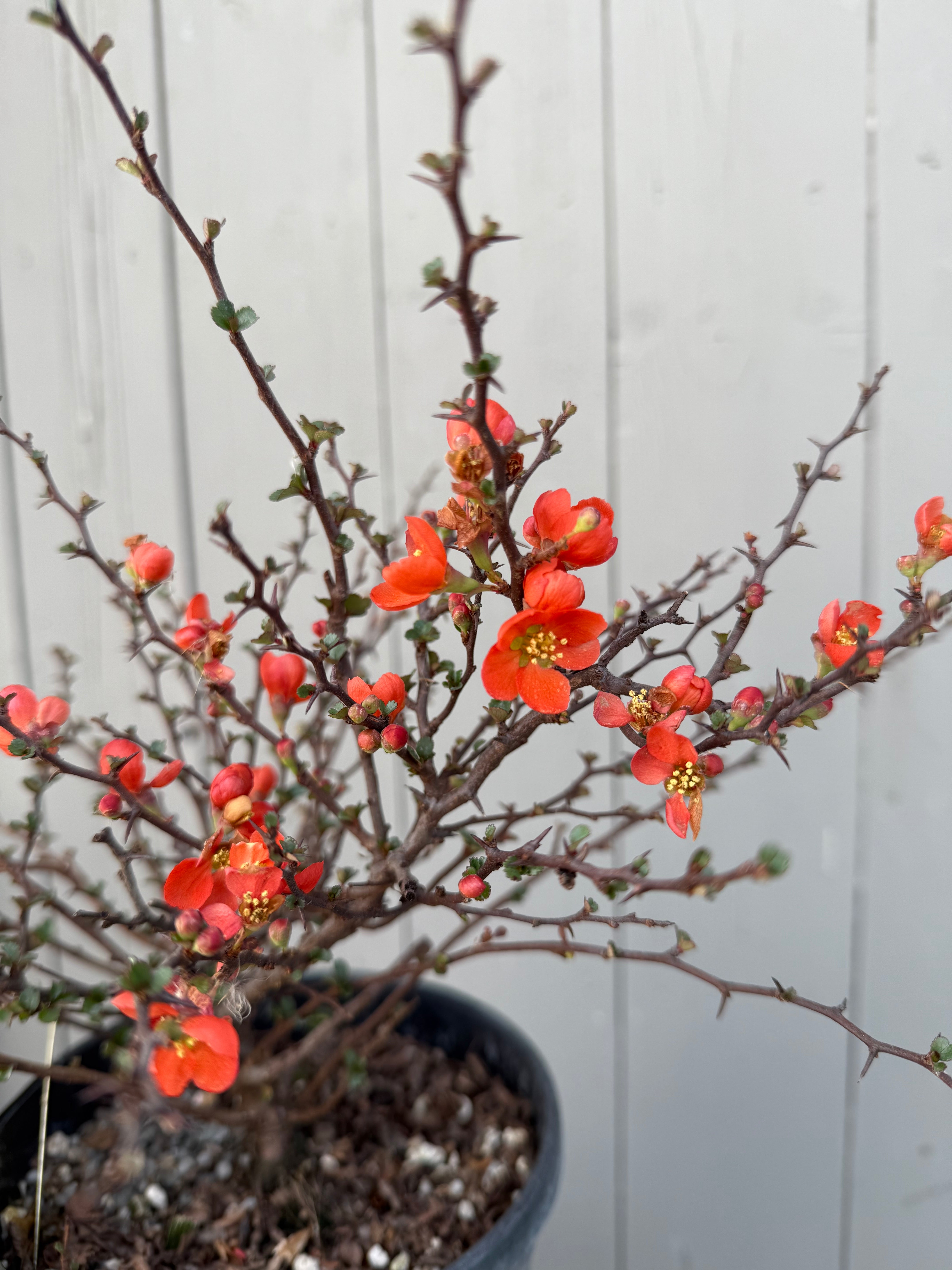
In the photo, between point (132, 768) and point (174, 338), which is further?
point (174, 338)

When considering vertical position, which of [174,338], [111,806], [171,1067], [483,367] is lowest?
[171,1067]

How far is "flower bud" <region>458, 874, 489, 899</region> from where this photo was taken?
0.45m

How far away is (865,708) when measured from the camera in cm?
89

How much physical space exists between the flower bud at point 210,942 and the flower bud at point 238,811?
54 mm

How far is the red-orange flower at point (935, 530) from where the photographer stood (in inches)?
17.3

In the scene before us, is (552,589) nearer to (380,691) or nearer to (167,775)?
(380,691)

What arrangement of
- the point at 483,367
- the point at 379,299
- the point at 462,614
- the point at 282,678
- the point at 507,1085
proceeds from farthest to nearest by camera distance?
1. the point at 379,299
2. the point at 507,1085
3. the point at 282,678
4. the point at 462,614
5. the point at 483,367

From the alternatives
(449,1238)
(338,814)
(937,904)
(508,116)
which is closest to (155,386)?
(508,116)

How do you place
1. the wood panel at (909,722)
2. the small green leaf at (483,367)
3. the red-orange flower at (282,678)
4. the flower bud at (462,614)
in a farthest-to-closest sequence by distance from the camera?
the wood panel at (909,722) < the red-orange flower at (282,678) < the flower bud at (462,614) < the small green leaf at (483,367)

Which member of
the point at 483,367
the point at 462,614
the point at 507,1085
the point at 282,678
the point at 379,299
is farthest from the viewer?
the point at 379,299

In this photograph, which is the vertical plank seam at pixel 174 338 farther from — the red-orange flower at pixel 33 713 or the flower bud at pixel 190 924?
the flower bud at pixel 190 924

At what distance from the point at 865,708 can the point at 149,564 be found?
0.69 meters

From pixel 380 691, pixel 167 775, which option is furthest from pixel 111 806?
pixel 380 691

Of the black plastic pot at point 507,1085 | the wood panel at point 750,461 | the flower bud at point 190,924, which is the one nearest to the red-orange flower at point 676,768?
the flower bud at point 190,924
